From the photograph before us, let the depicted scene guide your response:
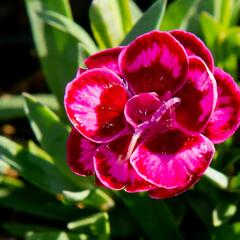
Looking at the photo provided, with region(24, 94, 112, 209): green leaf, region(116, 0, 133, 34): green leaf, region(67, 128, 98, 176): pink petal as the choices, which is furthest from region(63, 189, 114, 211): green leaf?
region(116, 0, 133, 34): green leaf

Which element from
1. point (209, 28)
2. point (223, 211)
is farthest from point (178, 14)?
point (223, 211)

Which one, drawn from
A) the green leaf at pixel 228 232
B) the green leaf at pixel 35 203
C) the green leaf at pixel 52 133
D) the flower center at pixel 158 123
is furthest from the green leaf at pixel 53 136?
the flower center at pixel 158 123

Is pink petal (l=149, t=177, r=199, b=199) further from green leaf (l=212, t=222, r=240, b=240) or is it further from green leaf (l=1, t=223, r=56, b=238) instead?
green leaf (l=1, t=223, r=56, b=238)

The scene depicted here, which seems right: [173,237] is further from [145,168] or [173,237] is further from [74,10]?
[74,10]

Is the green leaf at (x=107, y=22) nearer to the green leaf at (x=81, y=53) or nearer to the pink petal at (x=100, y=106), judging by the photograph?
the green leaf at (x=81, y=53)

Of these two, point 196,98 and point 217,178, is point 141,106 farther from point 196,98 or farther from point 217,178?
point 217,178

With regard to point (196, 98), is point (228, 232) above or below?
below
